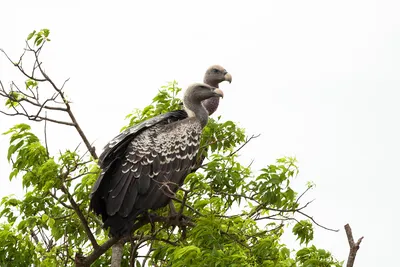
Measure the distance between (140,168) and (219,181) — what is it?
141 centimetres

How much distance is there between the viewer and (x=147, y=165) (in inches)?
554

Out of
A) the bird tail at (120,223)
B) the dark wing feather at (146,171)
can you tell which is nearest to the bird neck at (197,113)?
the dark wing feather at (146,171)

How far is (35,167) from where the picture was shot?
14656 millimetres

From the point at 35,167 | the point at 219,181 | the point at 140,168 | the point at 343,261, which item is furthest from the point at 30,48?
the point at 343,261

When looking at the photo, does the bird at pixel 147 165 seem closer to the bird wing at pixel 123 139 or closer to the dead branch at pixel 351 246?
the bird wing at pixel 123 139

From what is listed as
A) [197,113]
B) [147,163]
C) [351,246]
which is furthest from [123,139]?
[351,246]

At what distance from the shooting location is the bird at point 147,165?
45.1ft

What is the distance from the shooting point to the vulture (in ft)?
45.1

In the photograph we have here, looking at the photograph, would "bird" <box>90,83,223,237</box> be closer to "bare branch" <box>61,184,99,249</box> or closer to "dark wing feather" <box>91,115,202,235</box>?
"dark wing feather" <box>91,115,202,235</box>

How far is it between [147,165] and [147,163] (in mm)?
30

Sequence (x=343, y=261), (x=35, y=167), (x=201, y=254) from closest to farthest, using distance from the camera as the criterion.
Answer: (x=201, y=254), (x=343, y=261), (x=35, y=167)

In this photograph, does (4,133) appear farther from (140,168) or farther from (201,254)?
(201,254)

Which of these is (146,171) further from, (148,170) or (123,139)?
(123,139)

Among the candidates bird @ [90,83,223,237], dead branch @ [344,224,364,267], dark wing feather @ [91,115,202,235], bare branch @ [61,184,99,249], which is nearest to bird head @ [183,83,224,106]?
bird @ [90,83,223,237]
